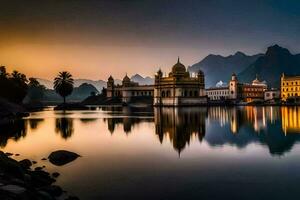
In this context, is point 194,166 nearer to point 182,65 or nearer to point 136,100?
point 182,65

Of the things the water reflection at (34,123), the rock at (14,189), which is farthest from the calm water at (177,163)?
the water reflection at (34,123)

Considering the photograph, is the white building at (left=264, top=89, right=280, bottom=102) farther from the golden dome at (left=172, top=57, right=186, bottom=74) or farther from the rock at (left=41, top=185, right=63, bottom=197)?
the rock at (left=41, top=185, right=63, bottom=197)

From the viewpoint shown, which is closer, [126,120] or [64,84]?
[126,120]

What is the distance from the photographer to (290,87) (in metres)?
134

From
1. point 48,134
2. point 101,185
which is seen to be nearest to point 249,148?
point 101,185

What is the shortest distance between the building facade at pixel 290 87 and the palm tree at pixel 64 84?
74.4 m

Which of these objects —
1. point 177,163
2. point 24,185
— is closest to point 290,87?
point 177,163

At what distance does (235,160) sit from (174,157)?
158 inches

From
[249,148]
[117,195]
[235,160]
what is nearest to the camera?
[117,195]

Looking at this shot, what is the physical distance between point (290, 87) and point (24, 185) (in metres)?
131

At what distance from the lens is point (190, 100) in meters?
126

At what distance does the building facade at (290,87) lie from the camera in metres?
132

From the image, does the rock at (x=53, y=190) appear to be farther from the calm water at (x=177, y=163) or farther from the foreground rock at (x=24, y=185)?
the calm water at (x=177, y=163)

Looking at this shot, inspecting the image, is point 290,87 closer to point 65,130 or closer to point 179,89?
point 179,89
